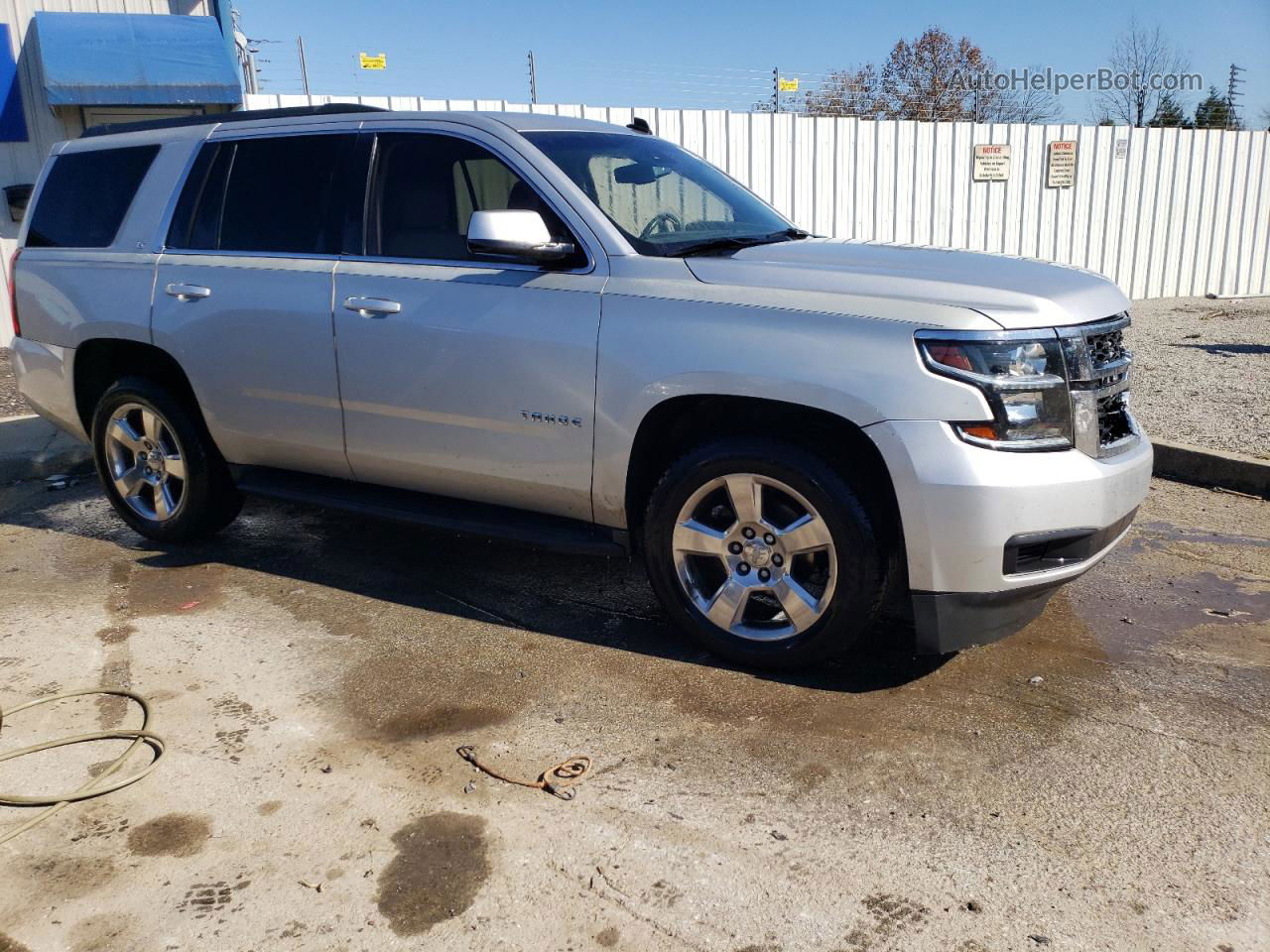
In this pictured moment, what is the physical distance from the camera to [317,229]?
4688mm

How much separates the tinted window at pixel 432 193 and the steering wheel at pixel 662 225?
0.49 m

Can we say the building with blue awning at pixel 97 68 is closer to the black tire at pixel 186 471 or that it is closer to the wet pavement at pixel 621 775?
the black tire at pixel 186 471

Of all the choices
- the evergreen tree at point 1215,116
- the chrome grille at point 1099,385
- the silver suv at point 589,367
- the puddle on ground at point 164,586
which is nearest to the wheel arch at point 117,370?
the silver suv at point 589,367

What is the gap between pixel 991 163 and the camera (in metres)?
14.3

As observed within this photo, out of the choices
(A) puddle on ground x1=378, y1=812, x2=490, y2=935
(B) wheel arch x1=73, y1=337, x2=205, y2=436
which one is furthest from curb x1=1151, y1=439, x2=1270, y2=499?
(B) wheel arch x1=73, y1=337, x2=205, y2=436

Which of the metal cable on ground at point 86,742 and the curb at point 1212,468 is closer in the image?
the metal cable on ground at point 86,742

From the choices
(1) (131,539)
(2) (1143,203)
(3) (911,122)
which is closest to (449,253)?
(1) (131,539)

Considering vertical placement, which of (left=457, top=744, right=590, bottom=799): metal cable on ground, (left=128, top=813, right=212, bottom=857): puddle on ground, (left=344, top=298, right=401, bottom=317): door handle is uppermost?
(left=344, top=298, right=401, bottom=317): door handle

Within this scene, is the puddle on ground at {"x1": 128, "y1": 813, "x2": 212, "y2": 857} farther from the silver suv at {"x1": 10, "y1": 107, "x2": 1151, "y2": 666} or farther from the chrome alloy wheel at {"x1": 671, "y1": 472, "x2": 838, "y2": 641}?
the chrome alloy wheel at {"x1": 671, "y1": 472, "x2": 838, "y2": 641}

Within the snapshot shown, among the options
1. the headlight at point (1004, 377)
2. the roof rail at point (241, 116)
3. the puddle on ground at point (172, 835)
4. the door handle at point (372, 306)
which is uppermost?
the roof rail at point (241, 116)

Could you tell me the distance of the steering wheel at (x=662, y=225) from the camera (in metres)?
4.13

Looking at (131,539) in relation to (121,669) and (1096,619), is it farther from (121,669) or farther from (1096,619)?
(1096,619)

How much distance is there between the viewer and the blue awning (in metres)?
12.6

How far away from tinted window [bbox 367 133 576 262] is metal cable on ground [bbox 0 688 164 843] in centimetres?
203
